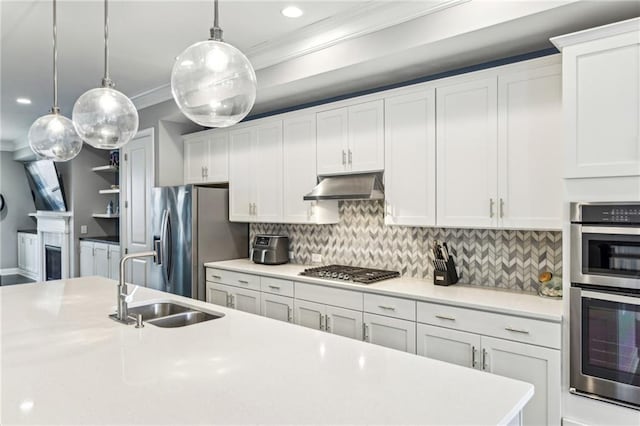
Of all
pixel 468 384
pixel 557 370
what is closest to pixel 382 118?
pixel 557 370

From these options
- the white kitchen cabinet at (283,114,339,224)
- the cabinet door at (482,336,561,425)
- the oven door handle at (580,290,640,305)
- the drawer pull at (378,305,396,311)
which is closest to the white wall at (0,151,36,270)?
the white kitchen cabinet at (283,114,339,224)

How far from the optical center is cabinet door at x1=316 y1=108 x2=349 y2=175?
349cm

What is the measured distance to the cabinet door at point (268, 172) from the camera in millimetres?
4012

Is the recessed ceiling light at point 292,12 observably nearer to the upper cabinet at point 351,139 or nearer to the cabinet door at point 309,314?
the upper cabinet at point 351,139

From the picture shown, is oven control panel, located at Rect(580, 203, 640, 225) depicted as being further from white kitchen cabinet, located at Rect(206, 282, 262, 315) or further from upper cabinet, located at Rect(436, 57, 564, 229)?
white kitchen cabinet, located at Rect(206, 282, 262, 315)

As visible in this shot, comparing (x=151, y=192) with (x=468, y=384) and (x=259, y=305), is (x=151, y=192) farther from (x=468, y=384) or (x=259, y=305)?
(x=468, y=384)

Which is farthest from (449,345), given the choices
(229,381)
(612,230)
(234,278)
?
(234,278)

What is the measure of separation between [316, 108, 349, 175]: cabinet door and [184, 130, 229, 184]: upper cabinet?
1279 millimetres

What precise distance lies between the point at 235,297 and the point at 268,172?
123cm

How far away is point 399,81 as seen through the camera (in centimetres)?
343

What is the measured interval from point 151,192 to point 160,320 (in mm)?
2887

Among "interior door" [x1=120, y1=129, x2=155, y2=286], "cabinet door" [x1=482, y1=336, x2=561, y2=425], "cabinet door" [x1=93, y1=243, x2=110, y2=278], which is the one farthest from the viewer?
"cabinet door" [x1=93, y1=243, x2=110, y2=278]

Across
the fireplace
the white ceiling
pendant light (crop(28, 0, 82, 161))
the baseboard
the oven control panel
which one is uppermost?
the white ceiling

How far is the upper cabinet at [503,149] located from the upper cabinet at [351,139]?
52 cm
